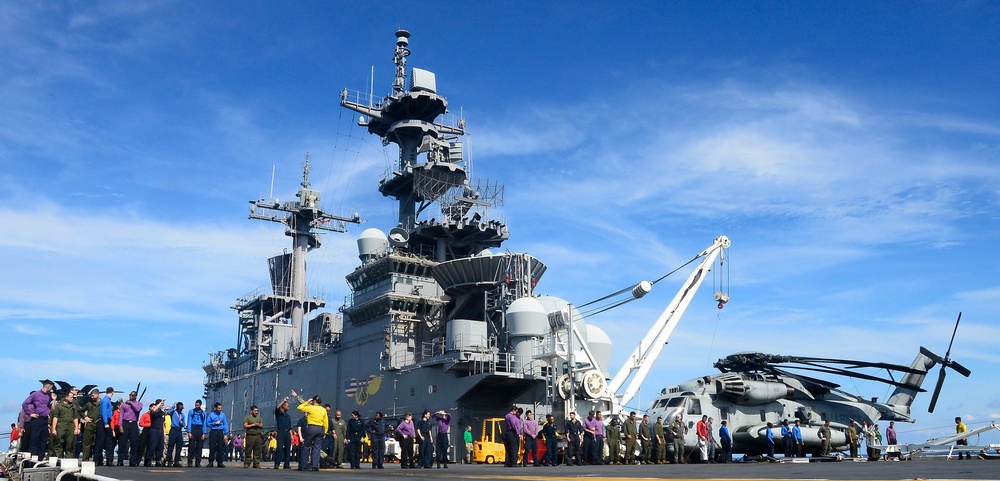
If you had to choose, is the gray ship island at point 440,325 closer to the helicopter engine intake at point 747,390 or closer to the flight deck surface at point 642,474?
the helicopter engine intake at point 747,390

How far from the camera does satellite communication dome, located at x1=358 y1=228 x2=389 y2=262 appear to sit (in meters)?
40.2

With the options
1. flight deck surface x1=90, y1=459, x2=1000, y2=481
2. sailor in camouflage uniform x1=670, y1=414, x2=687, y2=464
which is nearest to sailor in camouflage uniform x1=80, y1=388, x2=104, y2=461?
flight deck surface x1=90, y1=459, x2=1000, y2=481

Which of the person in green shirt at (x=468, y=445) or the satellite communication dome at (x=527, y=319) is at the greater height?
the satellite communication dome at (x=527, y=319)

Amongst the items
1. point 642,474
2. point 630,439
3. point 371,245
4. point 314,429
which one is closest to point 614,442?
point 630,439

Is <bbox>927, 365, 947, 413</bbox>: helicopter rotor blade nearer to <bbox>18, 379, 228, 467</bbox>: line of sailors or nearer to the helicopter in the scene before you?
the helicopter

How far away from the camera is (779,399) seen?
97.1 ft

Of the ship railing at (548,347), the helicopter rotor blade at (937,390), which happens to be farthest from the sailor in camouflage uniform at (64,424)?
the helicopter rotor blade at (937,390)

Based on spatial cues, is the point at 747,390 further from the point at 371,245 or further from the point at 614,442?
the point at 371,245

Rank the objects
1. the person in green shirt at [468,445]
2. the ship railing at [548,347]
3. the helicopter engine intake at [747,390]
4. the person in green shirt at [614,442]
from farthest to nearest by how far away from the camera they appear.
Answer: the ship railing at [548,347] < the helicopter engine intake at [747,390] < the person in green shirt at [468,445] < the person in green shirt at [614,442]

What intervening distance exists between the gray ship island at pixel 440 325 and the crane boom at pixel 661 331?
0.06 m

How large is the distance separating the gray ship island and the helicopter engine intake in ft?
13.5

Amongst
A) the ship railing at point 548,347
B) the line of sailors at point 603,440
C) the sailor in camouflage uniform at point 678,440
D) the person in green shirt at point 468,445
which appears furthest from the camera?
the ship railing at point 548,347

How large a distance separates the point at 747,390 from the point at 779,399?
207 centimetres

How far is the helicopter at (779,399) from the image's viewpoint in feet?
91.1
